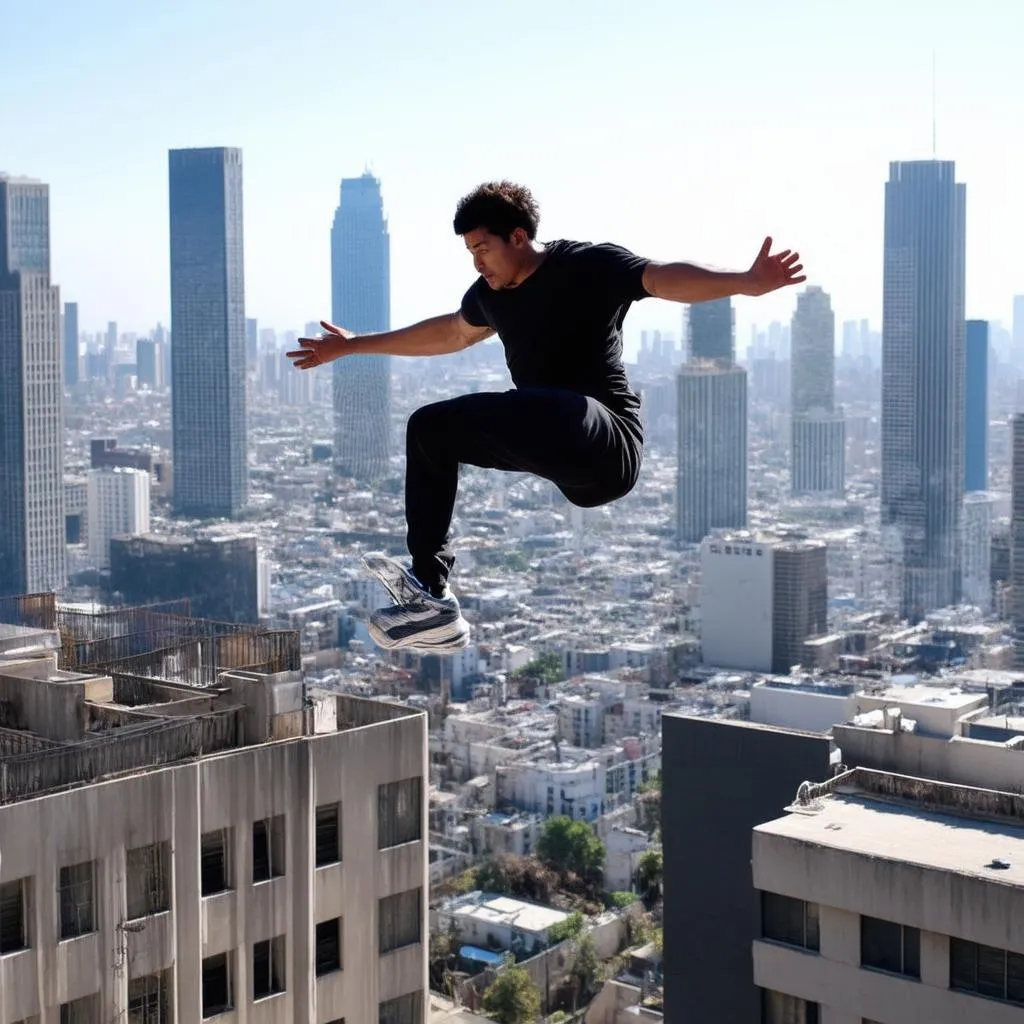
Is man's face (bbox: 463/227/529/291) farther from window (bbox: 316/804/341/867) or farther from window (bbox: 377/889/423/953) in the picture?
window (bbox: 377/889/423/953)

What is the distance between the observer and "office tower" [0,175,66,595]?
52.4 m

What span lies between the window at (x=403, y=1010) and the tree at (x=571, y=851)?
19.0 metres

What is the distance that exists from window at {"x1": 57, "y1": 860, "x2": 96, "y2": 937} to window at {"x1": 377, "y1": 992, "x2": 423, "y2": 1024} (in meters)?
1.23

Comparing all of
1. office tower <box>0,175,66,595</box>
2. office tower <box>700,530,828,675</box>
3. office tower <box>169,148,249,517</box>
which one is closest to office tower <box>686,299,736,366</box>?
office tower <box>169,148,249,517</box>

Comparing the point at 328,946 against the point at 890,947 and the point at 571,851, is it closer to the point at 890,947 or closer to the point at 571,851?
the point at 890,947

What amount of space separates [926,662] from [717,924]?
3988cm

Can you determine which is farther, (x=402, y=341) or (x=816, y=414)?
(x=816, y=414)

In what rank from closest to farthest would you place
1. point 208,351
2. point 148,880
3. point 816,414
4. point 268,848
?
point 148,880 < point 268,848 < point 208,351 < point 816,414

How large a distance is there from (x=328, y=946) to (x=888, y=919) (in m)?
1.80

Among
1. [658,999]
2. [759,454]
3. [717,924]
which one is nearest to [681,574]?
[759,454]

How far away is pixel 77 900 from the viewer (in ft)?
14.3

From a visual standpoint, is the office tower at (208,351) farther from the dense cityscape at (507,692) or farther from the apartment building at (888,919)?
the apartment building at (888,919)

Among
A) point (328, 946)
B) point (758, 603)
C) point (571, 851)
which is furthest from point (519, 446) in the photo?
point (758, 603)

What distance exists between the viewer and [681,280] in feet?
6.93
